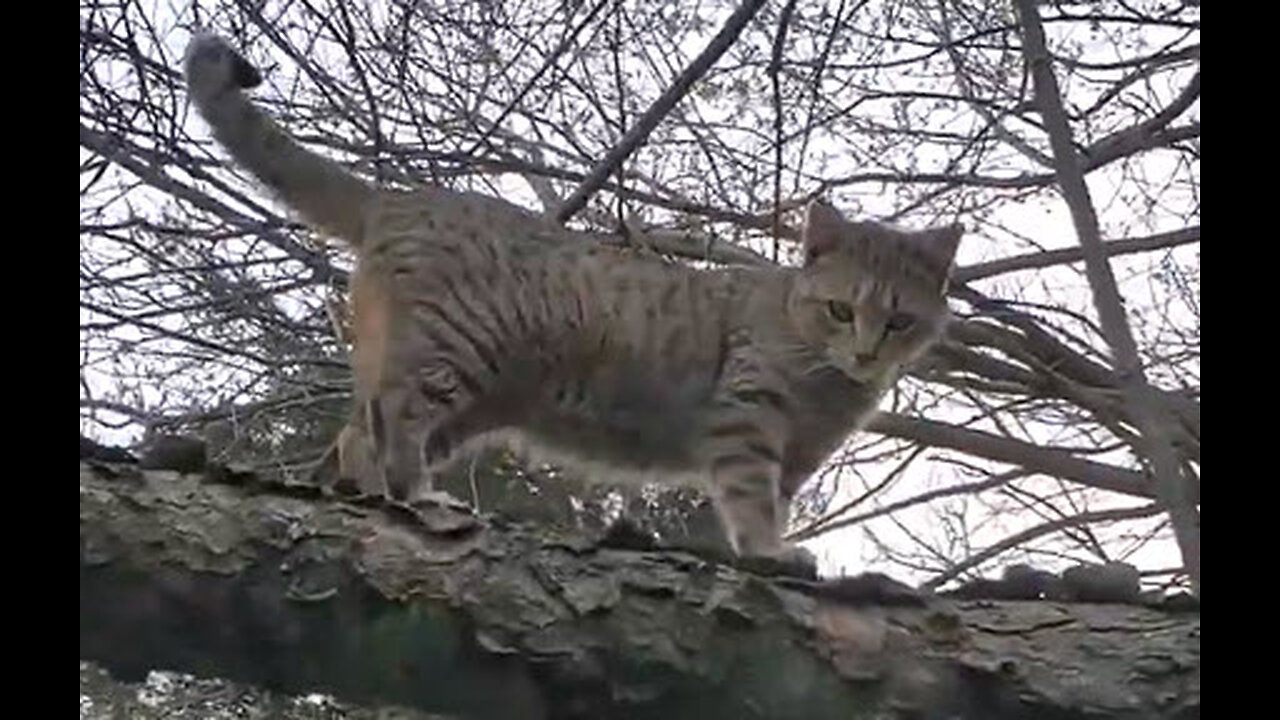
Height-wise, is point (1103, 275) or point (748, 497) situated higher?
point (1103, 275)

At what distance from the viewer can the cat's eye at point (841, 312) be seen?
1.92 m

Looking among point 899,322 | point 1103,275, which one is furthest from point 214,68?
point 1103,275

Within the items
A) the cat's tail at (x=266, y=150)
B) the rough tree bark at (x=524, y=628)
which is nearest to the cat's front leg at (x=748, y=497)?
the cat's tail at (x=266, y=150)

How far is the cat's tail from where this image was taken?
5.46 feet

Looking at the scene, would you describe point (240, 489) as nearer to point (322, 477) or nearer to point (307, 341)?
point (322, 477)

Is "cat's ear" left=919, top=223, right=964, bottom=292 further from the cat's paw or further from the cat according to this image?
the cat's paw

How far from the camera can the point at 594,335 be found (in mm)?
1836

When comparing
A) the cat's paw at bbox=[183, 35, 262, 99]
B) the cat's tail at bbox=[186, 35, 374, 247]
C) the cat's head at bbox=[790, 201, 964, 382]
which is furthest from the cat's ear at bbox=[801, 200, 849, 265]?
the cat's paw at bbox=[183, 35, 262, 99]

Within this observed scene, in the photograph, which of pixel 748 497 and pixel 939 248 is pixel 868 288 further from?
pixel 748 497

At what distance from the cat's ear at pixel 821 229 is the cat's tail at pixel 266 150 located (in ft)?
1.70

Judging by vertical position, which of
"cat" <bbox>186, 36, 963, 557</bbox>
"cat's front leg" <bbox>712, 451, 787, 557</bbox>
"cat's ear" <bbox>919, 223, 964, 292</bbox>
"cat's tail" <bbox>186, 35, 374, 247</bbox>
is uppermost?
"cat's tail" <bbox>186, 35, 374, 247</bbox>

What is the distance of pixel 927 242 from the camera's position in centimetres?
192

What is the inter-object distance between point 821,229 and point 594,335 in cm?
31
